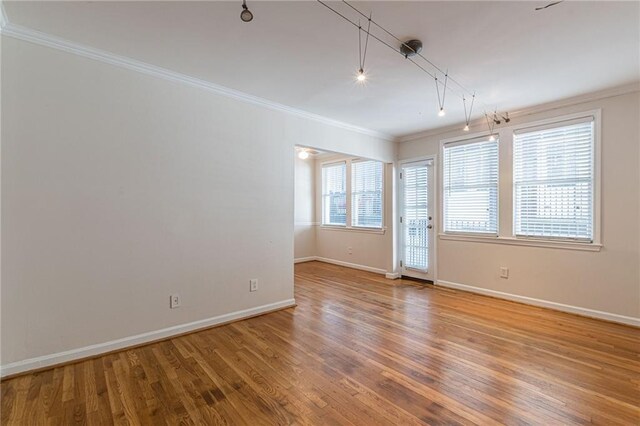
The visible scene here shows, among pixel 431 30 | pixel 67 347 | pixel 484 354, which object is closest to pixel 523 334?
pixel 484 354

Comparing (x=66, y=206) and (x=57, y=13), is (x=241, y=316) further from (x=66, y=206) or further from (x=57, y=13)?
(x=57, y=13)

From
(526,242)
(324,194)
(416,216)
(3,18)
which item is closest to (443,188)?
(416,216)

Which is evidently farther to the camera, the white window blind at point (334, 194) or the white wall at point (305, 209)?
the white wall at point (305, 209)

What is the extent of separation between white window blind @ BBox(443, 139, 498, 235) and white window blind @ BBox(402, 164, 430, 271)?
0.37m

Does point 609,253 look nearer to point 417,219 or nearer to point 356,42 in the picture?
point 417,219

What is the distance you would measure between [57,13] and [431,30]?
266 cm

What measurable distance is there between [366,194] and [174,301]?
4.20 meters

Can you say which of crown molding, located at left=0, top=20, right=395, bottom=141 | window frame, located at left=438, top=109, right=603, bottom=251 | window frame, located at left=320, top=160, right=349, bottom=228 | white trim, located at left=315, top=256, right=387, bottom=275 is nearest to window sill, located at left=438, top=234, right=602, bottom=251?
window frame, located at left=438, top=109, right=603, bottom=251

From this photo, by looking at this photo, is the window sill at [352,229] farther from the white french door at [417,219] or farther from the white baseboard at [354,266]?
the white baseboard at [354,266]

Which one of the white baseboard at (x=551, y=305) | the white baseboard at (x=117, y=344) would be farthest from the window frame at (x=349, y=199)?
the white baseboard at (x=117, y=344)

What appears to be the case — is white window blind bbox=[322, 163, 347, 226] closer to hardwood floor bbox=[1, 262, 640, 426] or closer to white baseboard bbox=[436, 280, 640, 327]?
white baseboard bbox=[436, 280, 640, 327]

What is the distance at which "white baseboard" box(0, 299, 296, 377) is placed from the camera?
2.22 meters

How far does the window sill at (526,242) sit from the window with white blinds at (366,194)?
1.47m

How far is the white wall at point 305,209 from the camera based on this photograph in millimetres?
6992
